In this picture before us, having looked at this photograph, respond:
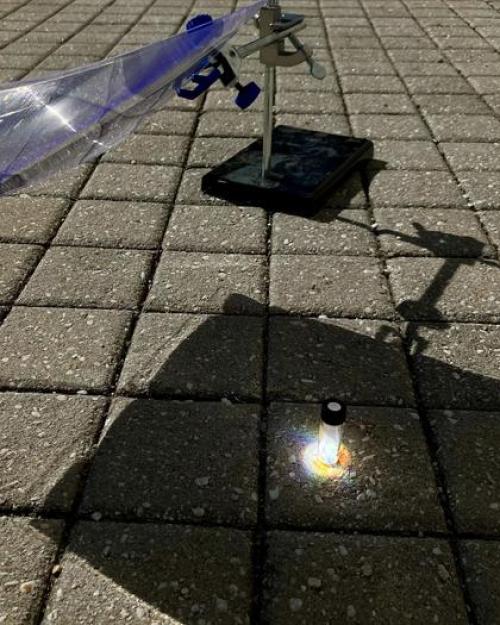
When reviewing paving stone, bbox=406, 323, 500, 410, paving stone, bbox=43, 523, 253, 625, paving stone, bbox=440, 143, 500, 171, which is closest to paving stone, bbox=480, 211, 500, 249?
paving stone, bbox=440, 143, 500, 171

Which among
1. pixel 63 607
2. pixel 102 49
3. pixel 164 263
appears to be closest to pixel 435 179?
pixel 164 263

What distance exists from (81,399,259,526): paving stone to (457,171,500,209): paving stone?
1.96 metres

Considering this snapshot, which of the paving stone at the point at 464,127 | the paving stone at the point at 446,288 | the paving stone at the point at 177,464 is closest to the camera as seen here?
the paving stone at the point at 177,464

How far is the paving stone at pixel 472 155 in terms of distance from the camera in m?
3.77

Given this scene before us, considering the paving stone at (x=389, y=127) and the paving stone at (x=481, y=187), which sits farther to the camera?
the paving stone at (x=389, y=127)

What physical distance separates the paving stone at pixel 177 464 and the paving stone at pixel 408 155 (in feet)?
7.18

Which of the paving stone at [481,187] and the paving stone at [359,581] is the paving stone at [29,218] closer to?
the paving stone at [359,581]

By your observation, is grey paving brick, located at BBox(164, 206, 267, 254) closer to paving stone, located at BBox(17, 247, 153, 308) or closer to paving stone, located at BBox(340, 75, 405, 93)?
paving stone, located at BBox(17, 247, 153, 308)

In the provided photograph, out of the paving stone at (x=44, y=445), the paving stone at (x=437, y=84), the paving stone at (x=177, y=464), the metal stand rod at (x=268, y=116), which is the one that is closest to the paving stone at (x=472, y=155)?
the paving stone at (x=437, y=84)

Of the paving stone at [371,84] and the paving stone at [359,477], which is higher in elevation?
the paving stone at [359,477]

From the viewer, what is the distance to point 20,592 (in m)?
1.63

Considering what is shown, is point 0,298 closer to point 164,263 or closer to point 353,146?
point 164,263

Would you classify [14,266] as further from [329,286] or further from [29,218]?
[329,286]

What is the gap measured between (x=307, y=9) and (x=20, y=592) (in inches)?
269
